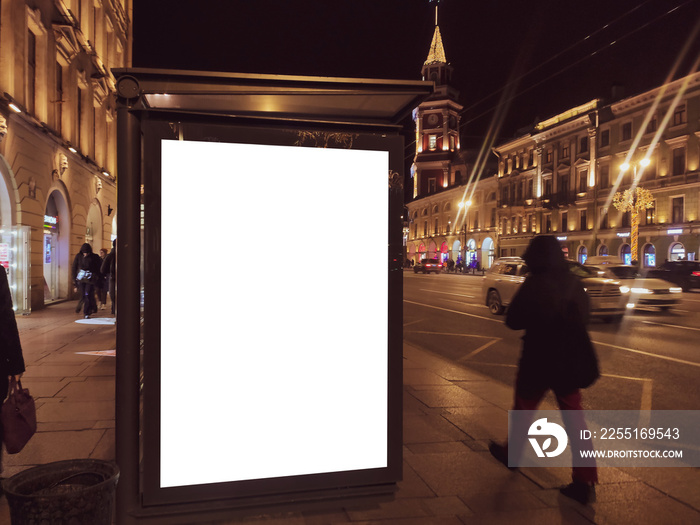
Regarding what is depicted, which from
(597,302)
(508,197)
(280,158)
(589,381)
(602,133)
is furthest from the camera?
(508,197)

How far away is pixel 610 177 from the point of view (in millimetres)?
43562

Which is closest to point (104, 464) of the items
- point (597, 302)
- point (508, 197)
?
point (597, 302)

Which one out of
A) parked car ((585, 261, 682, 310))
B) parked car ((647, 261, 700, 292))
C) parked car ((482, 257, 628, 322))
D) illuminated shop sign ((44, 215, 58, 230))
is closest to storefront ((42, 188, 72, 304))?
illuminated shop sign ((44, 215, 58, 230))

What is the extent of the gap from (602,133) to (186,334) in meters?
48.4

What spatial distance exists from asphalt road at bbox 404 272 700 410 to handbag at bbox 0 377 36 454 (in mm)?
5326

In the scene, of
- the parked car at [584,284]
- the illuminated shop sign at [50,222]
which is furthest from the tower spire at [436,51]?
the illuminated shop sign at [50,222]

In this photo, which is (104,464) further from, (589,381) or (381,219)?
(589,381)

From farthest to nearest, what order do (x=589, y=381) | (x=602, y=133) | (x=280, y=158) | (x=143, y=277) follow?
(x=602, y=133) < (x=589, y=381) < (x=280, y=158) < (x=143, y=277)

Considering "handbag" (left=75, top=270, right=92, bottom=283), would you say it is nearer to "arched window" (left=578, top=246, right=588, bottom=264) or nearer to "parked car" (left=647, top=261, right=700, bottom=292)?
"parked car" (left=647, top=261, right=700, bottom=292)

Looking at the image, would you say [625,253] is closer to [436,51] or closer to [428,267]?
[428,267]

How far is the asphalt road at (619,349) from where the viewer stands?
618 cm

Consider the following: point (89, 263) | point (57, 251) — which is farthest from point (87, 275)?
point (57, 251)

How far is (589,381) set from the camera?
357cm

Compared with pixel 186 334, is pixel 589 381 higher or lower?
lower
